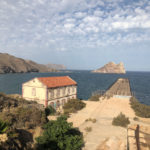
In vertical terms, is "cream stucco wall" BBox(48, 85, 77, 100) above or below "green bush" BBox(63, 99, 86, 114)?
above

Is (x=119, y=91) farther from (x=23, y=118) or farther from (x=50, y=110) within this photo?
(x=23, y=118)

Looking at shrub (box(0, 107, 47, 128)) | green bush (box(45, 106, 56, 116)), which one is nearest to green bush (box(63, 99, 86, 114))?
green bush (box(45, 106, 56, 116))

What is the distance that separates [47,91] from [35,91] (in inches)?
102

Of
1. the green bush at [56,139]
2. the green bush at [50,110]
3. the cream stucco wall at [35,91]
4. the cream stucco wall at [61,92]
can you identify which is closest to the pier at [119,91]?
the cream stucco wall at [61,92]

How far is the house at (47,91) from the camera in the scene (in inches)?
915

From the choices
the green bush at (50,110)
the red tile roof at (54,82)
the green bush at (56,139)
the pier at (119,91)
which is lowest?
the pier at (119,91)

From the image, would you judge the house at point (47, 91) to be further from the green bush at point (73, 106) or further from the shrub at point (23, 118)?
the shrub at point (23, 118)

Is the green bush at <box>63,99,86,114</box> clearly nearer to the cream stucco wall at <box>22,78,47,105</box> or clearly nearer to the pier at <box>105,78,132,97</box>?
the cream stucco wall at <box>22,78,47,105</box>

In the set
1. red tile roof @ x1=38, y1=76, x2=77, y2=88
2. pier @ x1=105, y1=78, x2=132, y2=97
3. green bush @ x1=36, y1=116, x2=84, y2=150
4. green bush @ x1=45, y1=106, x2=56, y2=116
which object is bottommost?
pier @ x1=105, y1=78, x2=132, y2=97

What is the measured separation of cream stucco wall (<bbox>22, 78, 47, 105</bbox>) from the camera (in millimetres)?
23234

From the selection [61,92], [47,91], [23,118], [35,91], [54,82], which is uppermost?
[54,82]

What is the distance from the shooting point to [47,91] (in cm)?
2302

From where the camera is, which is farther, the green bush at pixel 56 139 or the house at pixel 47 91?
the house at pixel 47 91

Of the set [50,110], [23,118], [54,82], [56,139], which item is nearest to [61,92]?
[54,82]
